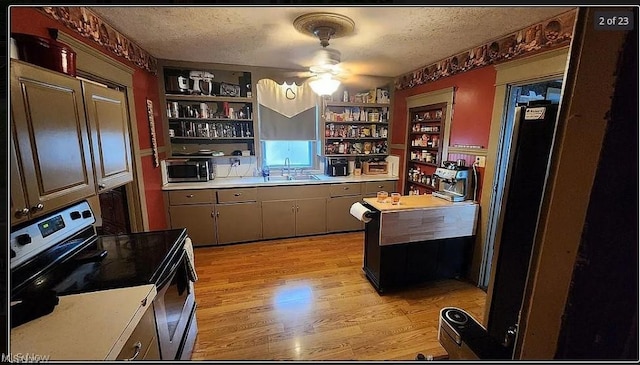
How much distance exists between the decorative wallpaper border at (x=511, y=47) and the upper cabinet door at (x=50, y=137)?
Answer: 190 cm

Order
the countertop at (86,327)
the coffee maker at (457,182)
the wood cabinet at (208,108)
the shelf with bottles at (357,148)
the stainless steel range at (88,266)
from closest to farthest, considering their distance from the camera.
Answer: the countertop at (86,327)
the stainless steel range at (88,266)
the coffee maker at (457,182)
the wood cabinet at (208,108)
the shelf with bottles at (357,148)

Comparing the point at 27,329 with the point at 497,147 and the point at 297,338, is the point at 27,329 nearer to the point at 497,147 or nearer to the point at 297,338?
the point at 297,338

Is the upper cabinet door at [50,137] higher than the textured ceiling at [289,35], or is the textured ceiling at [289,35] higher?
the textured ceiling at [289,35]

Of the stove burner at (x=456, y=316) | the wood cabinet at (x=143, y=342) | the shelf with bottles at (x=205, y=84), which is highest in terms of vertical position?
the shelf with bottles at (x=205, y=84)

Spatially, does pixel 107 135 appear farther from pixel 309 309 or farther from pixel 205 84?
pixel 205 84

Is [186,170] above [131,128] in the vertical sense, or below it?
below

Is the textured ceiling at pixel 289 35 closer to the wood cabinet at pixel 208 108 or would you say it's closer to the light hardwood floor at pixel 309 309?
the wood cabinet at pixel 208 108

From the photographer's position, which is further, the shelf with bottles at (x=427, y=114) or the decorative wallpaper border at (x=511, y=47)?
the shelf with bottles at (x=427, y=114)

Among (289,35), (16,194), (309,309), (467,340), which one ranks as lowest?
(309,309)

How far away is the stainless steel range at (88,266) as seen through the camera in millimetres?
800

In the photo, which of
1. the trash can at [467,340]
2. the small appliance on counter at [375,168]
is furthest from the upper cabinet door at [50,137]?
the small appliance on counter at [375,168]

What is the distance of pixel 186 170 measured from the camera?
289 centimetres

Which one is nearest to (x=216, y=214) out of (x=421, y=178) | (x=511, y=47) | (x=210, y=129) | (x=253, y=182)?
(x=253, y=182)

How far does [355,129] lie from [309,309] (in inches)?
97.0
